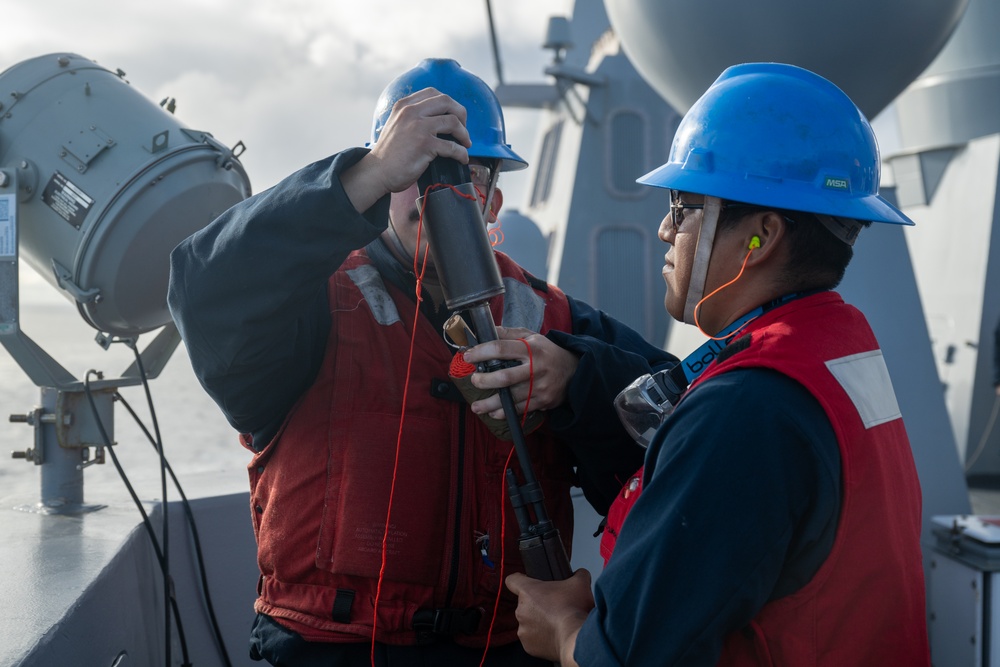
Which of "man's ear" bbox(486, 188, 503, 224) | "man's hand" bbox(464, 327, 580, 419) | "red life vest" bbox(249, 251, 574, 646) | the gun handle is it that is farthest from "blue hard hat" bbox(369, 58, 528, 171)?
the gun handle

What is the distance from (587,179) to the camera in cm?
763

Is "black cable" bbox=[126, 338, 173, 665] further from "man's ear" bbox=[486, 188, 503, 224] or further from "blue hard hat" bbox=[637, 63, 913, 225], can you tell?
"blue hard hat" bbox=[637, 63, 913, 225]

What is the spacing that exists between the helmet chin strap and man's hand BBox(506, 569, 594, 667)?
482 mm

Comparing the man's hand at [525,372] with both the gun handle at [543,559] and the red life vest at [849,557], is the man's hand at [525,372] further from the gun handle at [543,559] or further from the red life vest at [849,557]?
the red life vest at [849,557]

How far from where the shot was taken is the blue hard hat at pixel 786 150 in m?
1.34

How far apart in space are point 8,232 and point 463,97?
1423 mm

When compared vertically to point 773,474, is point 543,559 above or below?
below

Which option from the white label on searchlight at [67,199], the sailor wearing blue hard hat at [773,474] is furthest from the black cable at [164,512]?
the sailor wearing blue hard hat at [773,474]

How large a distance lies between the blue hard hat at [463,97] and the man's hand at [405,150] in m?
0.43

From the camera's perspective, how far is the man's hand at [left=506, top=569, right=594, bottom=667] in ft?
4.17

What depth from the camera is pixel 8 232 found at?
8.06ft

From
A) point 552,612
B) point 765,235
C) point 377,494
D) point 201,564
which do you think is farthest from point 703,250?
point 201,564

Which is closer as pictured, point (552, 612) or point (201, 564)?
point (552, 612)

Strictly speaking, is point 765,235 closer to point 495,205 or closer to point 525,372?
point 525,372
